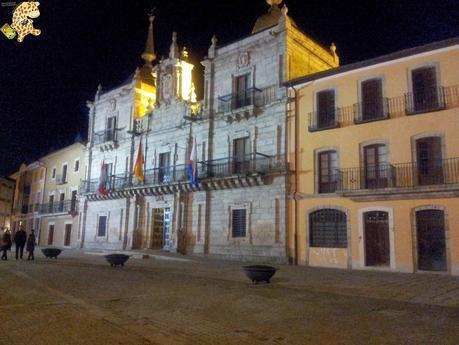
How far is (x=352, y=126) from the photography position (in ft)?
63.6

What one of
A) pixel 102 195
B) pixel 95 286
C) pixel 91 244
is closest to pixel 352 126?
pixel 95 286

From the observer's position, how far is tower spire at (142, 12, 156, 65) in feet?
115

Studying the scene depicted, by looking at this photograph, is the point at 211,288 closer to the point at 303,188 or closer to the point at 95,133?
the point at 303,188

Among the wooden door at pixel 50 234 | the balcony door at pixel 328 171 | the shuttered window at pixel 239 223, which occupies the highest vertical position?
the balcony door at pixel 328 171

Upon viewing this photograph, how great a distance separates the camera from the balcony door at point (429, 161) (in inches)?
662

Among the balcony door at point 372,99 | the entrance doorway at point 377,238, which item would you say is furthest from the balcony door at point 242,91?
the entrance doorway at point 377,238

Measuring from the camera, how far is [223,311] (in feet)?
27.3

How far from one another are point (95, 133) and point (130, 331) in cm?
2948

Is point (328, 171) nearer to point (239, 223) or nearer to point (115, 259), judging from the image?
point (239, 223)

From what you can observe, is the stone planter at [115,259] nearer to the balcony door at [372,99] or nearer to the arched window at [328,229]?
the arched window at [328,229]

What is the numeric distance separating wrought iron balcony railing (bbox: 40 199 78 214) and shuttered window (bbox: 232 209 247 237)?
17.6 meters

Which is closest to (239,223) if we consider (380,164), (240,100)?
(240,100)

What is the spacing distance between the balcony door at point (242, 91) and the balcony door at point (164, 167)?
21.0ft

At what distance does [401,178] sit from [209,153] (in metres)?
11.3
